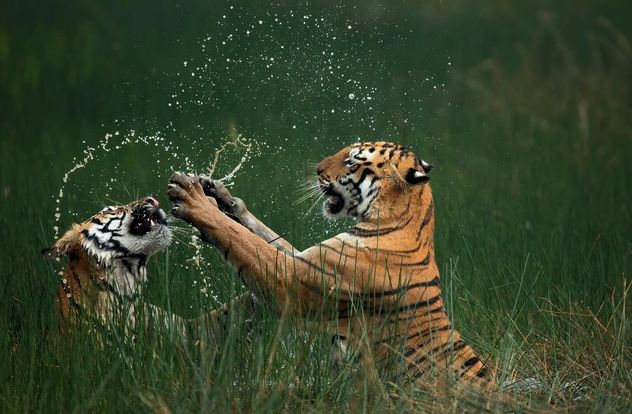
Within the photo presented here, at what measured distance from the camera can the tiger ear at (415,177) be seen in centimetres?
359

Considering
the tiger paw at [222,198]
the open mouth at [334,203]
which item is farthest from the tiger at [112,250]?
the open mouth at [334,203]

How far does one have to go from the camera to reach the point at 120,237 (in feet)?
12.2

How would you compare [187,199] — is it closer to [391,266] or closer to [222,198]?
[222,198]

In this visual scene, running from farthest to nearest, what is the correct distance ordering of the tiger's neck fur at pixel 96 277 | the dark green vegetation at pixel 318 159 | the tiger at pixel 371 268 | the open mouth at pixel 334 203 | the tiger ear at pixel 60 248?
the open mouth at pixel 334 203 < the tiger ear at pixel 60 248 < the tiger's neck fur at pixel 96 277 < the tiger at pixel 371 268 < the dark green vegetation at pixel 318 159

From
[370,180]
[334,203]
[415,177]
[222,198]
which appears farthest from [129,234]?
[415,177]

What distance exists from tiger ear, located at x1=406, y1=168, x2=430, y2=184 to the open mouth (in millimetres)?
302

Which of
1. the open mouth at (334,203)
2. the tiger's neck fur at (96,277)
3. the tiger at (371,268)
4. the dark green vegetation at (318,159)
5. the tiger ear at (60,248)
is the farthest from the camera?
the open mouth at (334,203)

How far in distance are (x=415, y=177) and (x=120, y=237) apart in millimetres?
1138

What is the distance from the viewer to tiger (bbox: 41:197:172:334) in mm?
3652

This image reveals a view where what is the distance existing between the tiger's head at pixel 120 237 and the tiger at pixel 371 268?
0.19m

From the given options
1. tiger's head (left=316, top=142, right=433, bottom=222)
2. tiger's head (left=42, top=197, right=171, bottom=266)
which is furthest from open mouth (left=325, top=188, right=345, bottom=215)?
tiger's head (left=42, top=197, right=171, bottom=266)

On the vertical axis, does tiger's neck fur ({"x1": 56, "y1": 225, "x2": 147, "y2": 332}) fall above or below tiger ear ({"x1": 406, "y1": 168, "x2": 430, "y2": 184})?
below

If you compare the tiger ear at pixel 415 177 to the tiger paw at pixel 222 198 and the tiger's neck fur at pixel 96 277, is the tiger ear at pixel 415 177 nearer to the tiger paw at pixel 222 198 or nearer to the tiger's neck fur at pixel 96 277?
the tiger paw at pixel 222 198

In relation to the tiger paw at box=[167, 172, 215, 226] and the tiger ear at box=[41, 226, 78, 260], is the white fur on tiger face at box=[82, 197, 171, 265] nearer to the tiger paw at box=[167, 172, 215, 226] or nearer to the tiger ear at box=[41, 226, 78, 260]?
the tiger ear at box=[41, 226, 78, 260]
